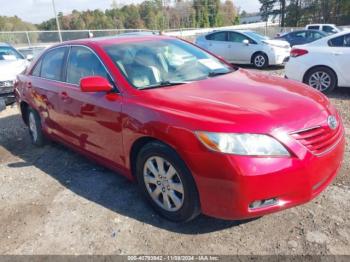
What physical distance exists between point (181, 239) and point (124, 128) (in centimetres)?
112

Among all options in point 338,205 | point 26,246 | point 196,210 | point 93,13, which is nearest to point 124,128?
point 196,210

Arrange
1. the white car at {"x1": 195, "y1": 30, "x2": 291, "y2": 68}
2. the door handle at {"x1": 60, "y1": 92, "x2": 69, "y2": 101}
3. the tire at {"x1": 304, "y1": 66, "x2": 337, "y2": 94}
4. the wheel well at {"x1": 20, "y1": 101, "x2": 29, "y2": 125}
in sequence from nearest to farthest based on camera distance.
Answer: the door handle at {"x1": 60, "y1": 92, "x2": 69, "y2": 101} < the wheel well at {"x1": 20, "y1": 101, "x2": 29, "y2": 125} < the tire at {"x1": 304, "y1": 66, "x2": 337, "y2": 94} < the white car at {"x1": 195, "y1": 30, "x2": 291, "y2": 68}

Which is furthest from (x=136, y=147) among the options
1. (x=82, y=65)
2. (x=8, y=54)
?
(x=8, y=54)

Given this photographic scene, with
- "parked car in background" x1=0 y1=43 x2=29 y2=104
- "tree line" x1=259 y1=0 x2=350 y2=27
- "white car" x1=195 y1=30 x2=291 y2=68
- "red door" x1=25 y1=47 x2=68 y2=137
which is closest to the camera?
"red door" x1=25 y1=47 x2=68 y2=137

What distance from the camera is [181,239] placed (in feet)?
9.27

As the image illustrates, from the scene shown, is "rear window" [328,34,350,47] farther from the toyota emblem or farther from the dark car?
the dark car

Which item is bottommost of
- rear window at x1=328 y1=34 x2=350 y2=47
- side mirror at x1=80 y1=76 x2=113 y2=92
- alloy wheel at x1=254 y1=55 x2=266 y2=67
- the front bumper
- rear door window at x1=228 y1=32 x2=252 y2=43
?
alloy wheel at x1=254 y1=55 x2=266 y2=67

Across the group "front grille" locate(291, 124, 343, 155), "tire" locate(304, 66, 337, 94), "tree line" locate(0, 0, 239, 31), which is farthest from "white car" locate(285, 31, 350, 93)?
"tree line" locate(0, 0, 239, 31)

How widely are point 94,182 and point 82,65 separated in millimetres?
1368

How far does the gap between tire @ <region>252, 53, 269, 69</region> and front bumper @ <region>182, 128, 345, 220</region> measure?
9737mm

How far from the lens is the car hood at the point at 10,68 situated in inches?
323

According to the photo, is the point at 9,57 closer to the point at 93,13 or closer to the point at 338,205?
the point at 338,205

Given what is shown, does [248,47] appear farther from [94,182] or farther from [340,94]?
[94,182]

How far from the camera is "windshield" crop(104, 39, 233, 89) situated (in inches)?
130
